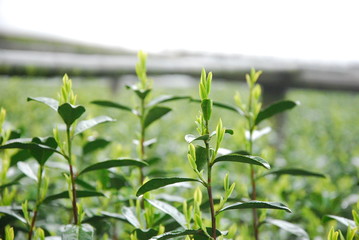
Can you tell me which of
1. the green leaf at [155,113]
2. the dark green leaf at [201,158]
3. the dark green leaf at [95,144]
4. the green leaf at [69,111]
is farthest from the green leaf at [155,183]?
the dark green leaf at [95,144]

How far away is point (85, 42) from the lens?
709 centimetres

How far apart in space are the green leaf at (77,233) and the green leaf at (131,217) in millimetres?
65

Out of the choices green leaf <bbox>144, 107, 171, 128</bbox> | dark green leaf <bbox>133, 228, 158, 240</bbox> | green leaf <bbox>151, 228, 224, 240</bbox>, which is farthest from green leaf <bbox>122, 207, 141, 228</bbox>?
green leaf <bbox>144, 107, 171, 128</bbox>

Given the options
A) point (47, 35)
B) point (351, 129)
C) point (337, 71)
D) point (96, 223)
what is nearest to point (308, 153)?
point (337, 71)

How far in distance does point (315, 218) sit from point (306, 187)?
0.54 m

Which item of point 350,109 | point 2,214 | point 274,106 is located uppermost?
point 274,106

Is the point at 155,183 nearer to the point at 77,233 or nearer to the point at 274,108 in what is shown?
the point at 77,233

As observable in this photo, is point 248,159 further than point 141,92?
No

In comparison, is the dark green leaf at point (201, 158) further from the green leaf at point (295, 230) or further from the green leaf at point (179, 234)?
the green leaf at point (295, 230)

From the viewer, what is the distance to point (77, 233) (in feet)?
2.08

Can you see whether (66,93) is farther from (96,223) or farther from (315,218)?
(315,218)

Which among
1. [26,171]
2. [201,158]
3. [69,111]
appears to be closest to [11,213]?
[26,171]

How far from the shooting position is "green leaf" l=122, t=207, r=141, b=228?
68 centimetres

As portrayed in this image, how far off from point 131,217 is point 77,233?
101 mm
